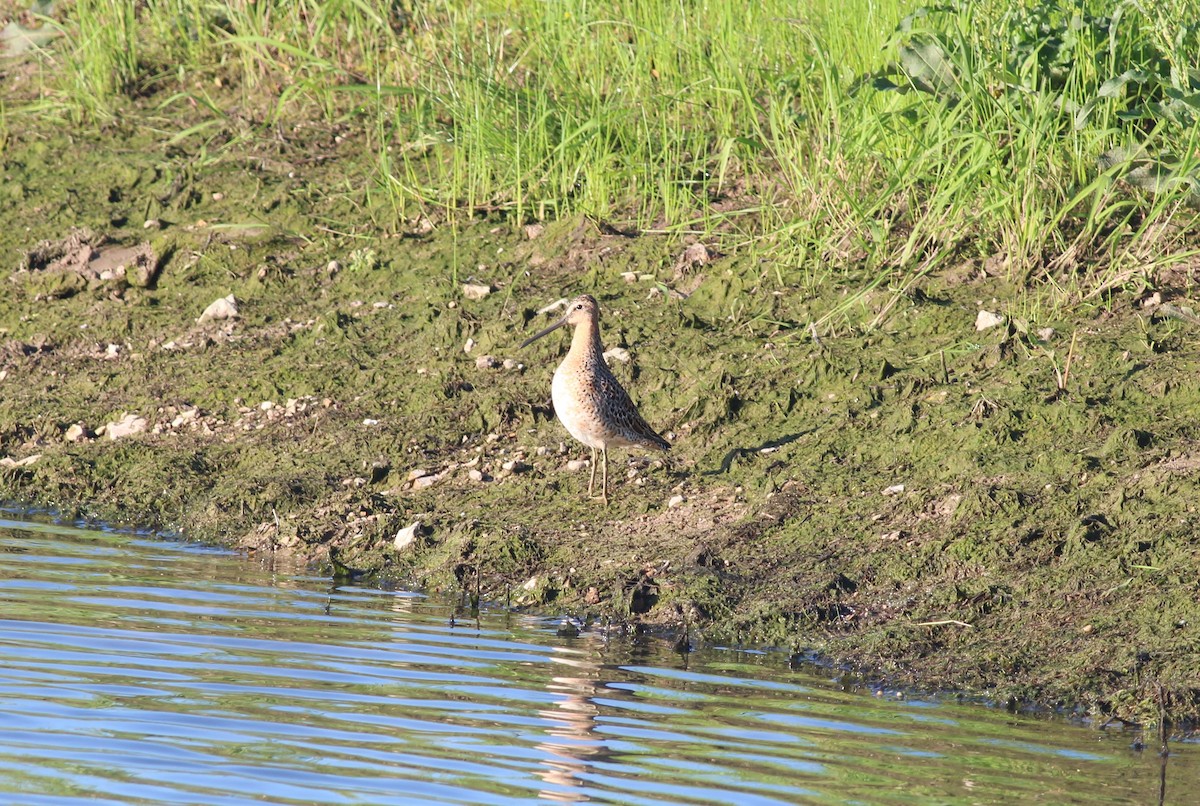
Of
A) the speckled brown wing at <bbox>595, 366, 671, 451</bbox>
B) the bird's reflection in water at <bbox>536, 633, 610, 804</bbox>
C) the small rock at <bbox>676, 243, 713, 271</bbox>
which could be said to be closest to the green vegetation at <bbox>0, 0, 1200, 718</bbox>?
the small rock at <bbox>676, 243, 713, 271</bbox>

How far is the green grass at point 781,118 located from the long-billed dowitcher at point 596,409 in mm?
1292

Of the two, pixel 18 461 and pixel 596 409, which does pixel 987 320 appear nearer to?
pixel 596 409

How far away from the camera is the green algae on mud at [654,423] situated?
652 cm

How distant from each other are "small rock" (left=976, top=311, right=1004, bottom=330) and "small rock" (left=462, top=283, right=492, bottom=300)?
278 cm

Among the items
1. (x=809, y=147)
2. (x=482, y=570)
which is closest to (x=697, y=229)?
(x=809, y=147)

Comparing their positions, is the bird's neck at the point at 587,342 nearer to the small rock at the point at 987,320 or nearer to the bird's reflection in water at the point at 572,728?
the small rock at the point at 987,320

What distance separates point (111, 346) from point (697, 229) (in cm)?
342

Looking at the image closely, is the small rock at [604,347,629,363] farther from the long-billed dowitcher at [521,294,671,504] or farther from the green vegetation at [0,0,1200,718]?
the long-billed dowitcher at [521,294,671,504]

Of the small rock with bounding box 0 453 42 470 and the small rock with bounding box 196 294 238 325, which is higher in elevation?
the small rock with bounding box 196 294 238 325

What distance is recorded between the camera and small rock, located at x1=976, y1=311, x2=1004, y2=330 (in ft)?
27.4

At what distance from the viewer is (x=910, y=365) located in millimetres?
8266

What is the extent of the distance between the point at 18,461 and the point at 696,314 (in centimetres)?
359

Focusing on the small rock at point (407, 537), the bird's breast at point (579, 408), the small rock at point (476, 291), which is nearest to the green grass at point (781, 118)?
the small rock at point (476, 291)

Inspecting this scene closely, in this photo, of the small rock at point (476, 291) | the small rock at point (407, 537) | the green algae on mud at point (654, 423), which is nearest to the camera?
the green algae on mud at point (654, 423)
